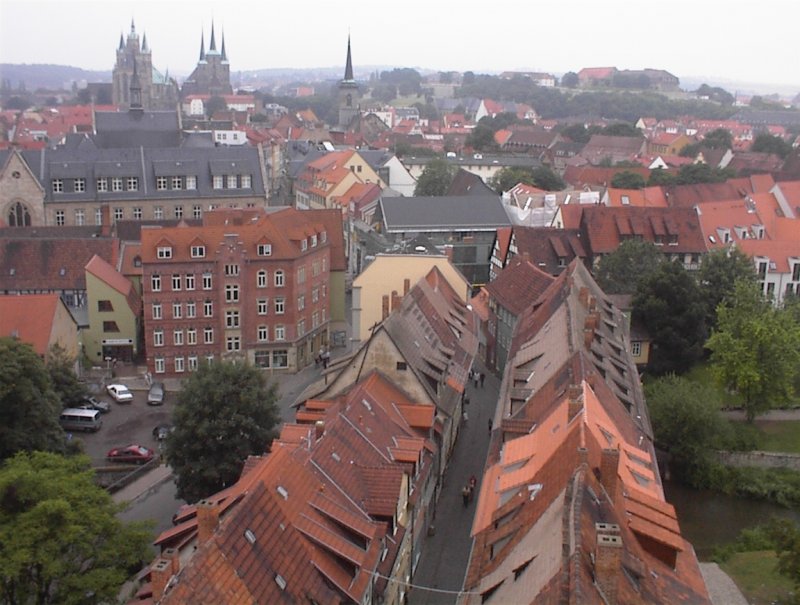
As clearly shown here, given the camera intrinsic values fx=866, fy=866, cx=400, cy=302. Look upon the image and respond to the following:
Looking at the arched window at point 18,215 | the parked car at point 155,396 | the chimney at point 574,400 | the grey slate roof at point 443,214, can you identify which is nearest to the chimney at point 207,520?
the chimney at point 574,400

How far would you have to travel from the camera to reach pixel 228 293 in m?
56.9

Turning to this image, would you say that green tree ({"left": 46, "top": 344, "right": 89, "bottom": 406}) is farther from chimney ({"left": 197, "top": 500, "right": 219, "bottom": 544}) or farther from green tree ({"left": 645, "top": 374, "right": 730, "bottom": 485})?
green tree ({"left": 645, "top": 374, "right": 730, "bottom": 485})

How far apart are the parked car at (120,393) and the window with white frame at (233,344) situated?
22.9 feet

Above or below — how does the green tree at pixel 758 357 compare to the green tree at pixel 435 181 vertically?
below

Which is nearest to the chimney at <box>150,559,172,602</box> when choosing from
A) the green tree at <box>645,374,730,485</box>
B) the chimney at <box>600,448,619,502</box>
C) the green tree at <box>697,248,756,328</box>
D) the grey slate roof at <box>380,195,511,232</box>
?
the chimney at <box>600,448,619,502</box>

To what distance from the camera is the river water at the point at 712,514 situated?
4275 centimetres

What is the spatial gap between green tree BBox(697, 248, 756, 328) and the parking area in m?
37.2

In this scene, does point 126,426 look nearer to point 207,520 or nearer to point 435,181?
point 207,520

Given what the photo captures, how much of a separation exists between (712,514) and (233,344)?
31.4 meters

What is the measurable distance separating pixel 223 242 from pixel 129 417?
492 inches

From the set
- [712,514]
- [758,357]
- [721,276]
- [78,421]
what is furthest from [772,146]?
[78,421]

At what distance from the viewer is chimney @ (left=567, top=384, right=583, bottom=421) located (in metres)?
29.8

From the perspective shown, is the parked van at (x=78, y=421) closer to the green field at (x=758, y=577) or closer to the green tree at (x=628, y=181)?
the green field at (x=758, y=577)

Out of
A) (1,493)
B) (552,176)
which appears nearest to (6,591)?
(1,493)
